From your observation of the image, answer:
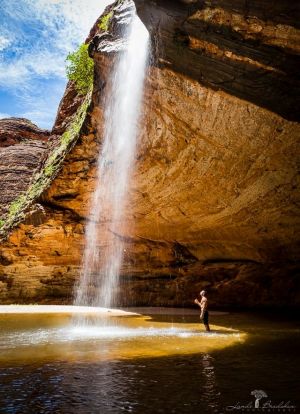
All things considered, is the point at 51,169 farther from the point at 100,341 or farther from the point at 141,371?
the point at 141,371

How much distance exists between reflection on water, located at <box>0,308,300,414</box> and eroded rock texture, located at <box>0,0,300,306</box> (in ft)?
18.9

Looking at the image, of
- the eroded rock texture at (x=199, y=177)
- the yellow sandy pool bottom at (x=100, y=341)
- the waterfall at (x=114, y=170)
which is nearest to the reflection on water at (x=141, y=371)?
the yellow sandy pool bottom at (x=100, y=341)

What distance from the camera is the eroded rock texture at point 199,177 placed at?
8969 millimetres

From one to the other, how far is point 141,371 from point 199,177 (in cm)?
879

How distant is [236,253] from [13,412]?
46.9 feet

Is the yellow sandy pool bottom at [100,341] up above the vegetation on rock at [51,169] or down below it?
below

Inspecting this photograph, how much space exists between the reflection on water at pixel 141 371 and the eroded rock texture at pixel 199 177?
5774 millimetres

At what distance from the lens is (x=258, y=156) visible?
456 inches
